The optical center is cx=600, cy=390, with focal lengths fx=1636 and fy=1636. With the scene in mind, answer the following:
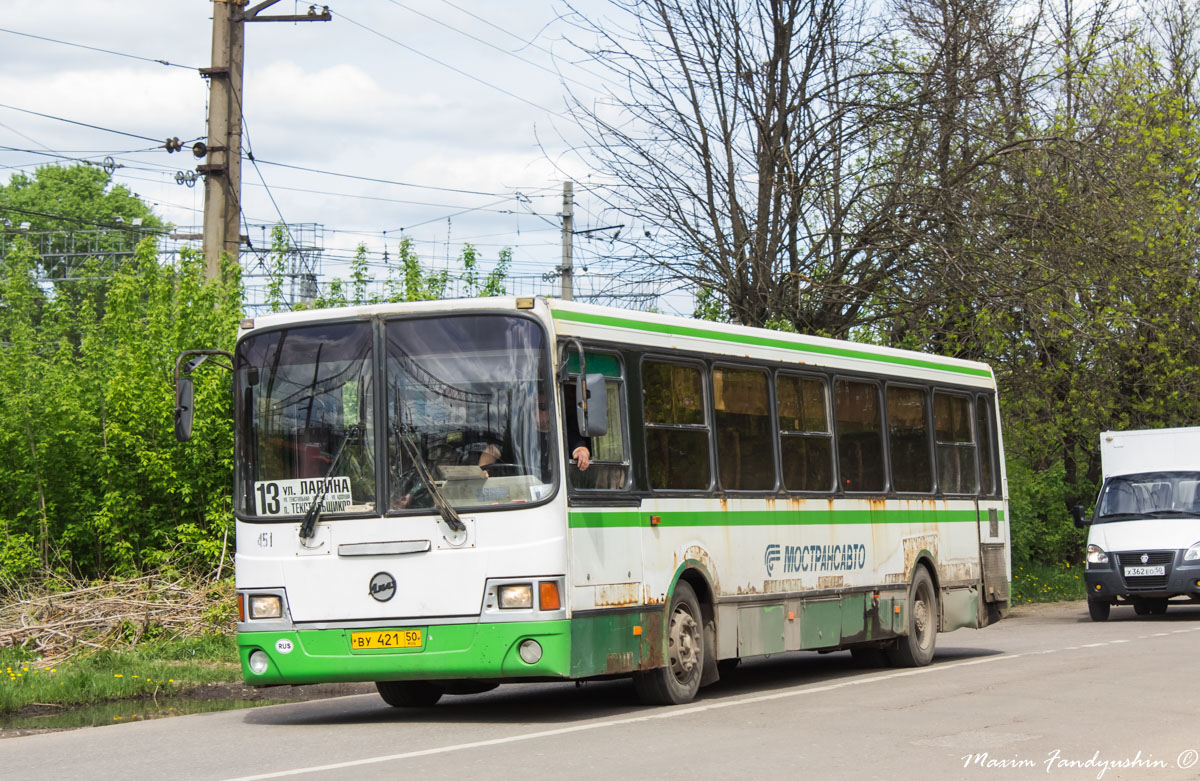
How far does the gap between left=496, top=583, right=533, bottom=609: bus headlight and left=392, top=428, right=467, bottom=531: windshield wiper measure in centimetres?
49

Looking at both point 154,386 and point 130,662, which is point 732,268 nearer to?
point 154,386

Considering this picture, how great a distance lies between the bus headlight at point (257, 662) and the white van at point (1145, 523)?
54.9 feet

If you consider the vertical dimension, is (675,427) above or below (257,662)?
above

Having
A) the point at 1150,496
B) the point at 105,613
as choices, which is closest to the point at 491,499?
the point at 105,613

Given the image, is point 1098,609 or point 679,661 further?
point 1098,609

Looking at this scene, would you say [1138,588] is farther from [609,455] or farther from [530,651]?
[530,651]

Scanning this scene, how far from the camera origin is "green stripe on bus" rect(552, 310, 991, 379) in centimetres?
1194

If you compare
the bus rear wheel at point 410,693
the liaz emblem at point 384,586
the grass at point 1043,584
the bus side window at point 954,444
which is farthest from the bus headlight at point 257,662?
the grass at point 1043,584

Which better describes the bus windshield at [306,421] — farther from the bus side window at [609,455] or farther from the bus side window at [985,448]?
the bus side window at [985,448]

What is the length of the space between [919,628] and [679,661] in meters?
5.13

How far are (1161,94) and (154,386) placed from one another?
2403cm

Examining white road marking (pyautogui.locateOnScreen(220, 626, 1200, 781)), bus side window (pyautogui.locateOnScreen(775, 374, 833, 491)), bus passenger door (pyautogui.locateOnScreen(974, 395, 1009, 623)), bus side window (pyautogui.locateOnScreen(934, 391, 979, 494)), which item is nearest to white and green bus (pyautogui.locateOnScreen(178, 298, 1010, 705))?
white road marking (pyautogui.locateOnScreen(220, 626, 1200, 781))

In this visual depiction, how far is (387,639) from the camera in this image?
1121 centimetres

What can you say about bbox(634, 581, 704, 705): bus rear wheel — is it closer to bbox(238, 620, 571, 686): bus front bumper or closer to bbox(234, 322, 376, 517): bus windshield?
bbox(238, 620, 571, 686): bus front bumper
